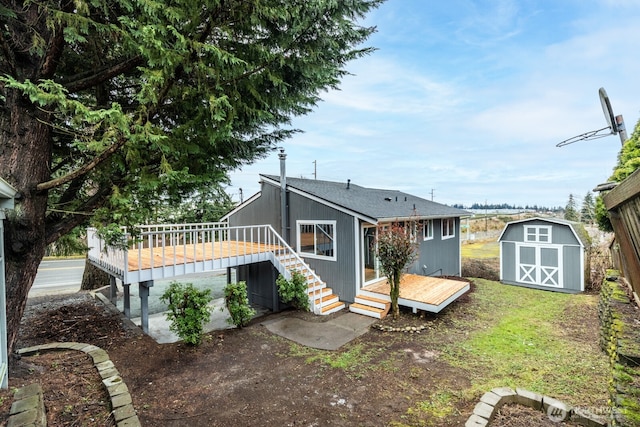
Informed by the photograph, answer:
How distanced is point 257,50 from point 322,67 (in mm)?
964

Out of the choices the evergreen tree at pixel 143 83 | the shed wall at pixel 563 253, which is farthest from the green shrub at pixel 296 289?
the shed wall at pixel 563 253

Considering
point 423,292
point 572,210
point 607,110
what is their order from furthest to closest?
point 572,210 < point 423,292 < point 607,110

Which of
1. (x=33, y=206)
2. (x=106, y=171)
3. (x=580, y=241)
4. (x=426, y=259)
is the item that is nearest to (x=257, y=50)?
(x=106, y=171)

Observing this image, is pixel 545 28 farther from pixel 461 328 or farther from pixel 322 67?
pixel 461 328

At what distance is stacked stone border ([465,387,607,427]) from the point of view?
3266 mm

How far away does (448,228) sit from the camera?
1319 centimetres

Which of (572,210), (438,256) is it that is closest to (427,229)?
(438,256)

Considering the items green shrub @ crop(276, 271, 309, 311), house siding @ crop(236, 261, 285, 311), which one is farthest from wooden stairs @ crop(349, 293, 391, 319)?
house siding @ crop(236, 261, 285, 311)

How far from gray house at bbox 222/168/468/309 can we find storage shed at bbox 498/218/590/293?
2686mm

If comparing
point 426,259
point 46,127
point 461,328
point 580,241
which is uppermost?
point 46,127

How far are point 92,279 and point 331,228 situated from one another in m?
10.3

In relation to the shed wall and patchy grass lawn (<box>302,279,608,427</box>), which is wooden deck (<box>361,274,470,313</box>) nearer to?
patchy grass lawn (<box>302,279,608,427</box>)

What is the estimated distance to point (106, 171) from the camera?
14.0 feet

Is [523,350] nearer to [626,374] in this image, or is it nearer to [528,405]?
[528,405]
